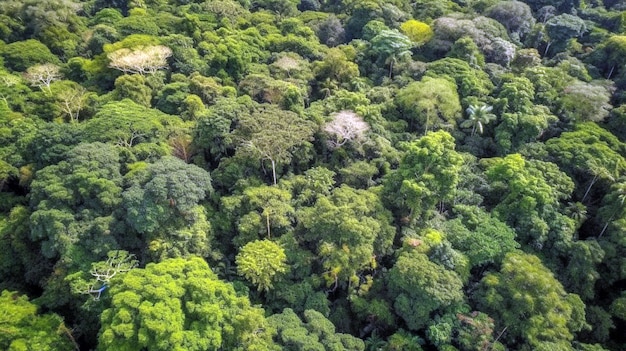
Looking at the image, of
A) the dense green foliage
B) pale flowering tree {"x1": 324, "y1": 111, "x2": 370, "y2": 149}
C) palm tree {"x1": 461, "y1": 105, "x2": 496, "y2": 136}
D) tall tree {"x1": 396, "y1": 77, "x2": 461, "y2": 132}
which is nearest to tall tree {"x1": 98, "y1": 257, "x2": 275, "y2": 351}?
the dense green foliage

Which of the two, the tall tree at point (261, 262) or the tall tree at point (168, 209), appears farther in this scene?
the tall tree at point (261, 262)

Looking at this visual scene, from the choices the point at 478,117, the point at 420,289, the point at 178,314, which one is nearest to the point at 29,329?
the point at 178,314

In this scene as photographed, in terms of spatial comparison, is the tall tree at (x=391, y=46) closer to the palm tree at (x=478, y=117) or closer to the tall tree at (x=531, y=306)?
the palm tree at (x=478, y=117)

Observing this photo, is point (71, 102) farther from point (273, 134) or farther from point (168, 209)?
point (273, 134)

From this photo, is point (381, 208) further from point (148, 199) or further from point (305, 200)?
point (148, 199)

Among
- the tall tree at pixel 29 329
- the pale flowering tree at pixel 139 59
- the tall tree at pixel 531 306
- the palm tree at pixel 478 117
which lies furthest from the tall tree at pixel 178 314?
the palm tree at pixel 478 117

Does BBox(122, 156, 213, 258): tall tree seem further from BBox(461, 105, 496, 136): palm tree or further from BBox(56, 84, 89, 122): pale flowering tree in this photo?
BBox(461, 105, 496, 136): palm tree
